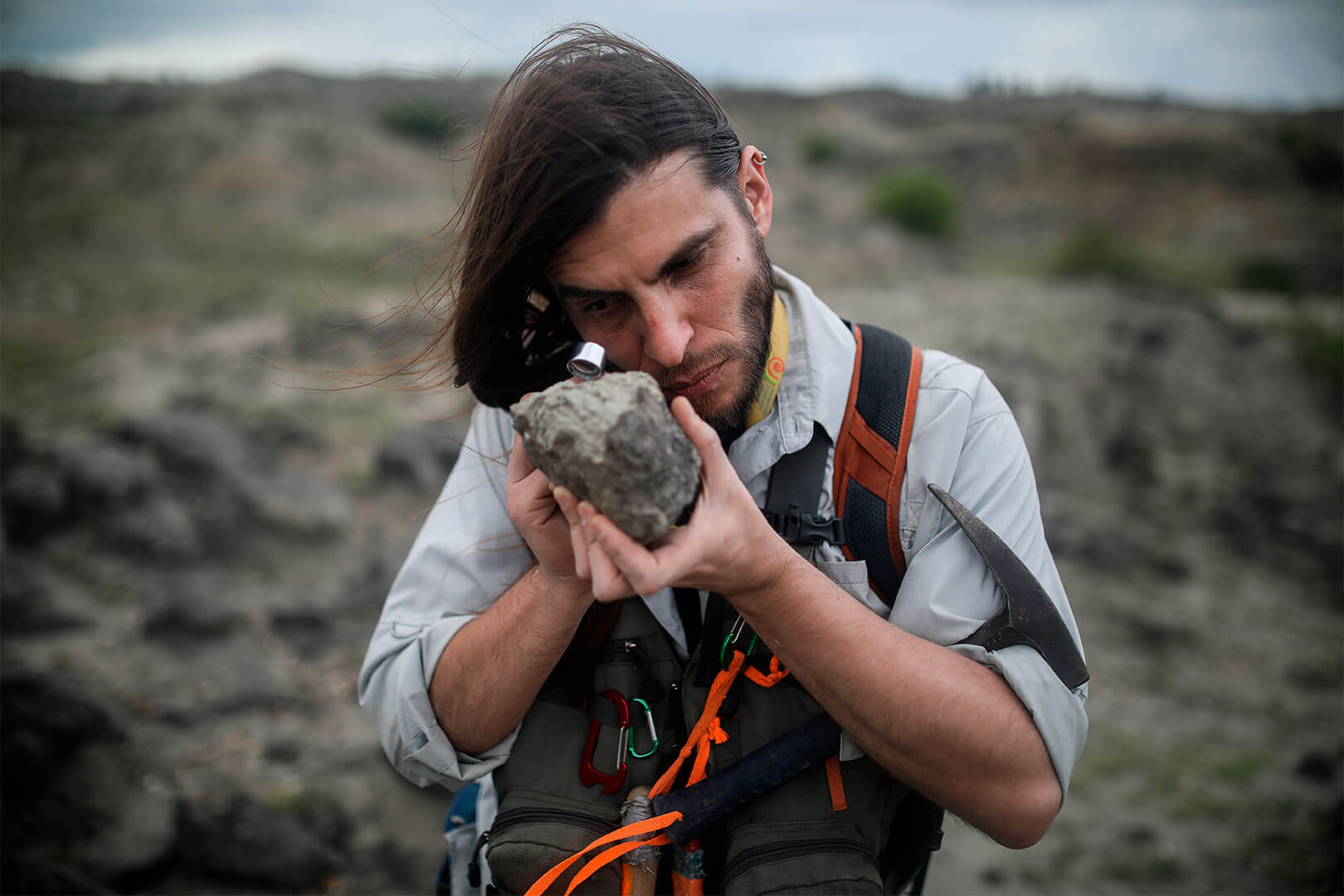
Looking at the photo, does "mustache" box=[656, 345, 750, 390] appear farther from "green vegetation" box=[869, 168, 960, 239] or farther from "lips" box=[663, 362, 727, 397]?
"green vegetation" box=[869, 168, 960, 239]

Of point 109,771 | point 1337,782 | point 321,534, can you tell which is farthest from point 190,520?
point 1337,782

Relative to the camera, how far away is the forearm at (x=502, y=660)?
1.71 m

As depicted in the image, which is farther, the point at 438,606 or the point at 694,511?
the point at 438,606

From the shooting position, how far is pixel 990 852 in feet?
13.5

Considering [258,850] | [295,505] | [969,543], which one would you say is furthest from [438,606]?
[295,505]

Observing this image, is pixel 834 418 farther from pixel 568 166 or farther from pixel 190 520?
pixel 190 520

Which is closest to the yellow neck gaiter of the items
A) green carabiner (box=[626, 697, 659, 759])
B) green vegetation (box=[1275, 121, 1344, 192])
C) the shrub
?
green carabiner (box=[626, 697, 659, 759])

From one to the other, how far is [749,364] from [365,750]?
12.6ft

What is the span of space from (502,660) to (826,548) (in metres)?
0.82

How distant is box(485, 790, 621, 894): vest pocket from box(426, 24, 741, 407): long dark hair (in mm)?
1047

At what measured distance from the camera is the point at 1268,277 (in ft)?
60.4

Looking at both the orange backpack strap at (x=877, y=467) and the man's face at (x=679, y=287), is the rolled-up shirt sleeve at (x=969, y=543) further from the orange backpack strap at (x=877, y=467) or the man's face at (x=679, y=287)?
the man's face at (x=679, y=287)

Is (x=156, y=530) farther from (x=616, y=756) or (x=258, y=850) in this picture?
(x=616, y=756)

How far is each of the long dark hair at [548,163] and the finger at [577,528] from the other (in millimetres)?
594
